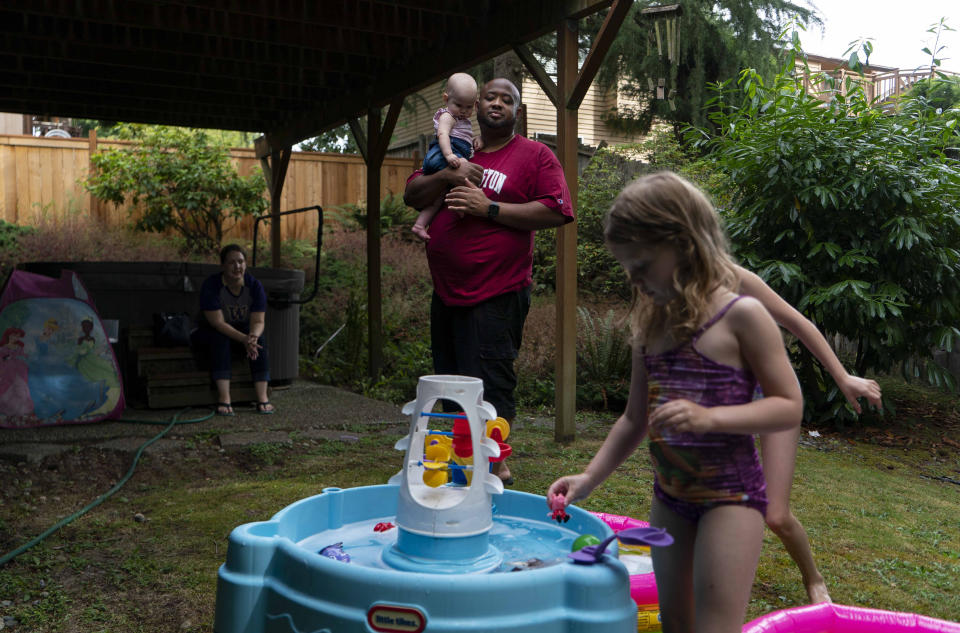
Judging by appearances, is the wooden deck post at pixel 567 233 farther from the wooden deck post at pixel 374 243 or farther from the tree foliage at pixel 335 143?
the tree foliage at pixel 335 143

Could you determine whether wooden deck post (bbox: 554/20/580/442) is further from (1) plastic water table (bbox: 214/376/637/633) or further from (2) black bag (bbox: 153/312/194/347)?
(2) black bag (bbox: 153/312/194/347)

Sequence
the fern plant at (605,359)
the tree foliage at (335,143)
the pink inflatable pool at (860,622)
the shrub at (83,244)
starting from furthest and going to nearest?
the tree foliage at (335,143) → the shrub at (83,244) → the fern plant at (605,359) → the pink inflatable pool at (860,622)

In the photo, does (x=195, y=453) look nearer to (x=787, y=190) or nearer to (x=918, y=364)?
(x=787, y=190)

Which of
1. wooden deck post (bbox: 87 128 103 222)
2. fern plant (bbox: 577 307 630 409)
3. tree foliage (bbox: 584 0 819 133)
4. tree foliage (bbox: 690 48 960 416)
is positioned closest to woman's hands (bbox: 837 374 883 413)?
tree foliage (bbox: 690 48 960 416)

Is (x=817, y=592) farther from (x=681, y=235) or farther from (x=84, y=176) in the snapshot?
(x=84, y=176)

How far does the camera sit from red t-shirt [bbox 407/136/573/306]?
10.2ft

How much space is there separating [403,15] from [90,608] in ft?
15.7

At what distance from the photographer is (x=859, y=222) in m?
5.77

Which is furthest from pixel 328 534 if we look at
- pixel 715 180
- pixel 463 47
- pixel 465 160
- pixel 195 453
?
pixel 715 180

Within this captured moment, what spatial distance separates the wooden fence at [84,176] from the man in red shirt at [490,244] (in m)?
9.37

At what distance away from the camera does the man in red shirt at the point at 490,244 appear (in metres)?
3.10

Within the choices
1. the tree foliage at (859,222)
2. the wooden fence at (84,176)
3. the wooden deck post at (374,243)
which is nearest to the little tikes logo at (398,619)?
the tree foliage at (859,222)

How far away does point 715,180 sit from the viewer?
8.39 m

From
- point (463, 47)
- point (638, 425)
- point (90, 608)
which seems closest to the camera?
point (638, 425)
